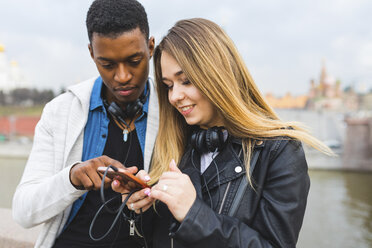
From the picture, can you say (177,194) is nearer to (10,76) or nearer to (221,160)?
(221,160)

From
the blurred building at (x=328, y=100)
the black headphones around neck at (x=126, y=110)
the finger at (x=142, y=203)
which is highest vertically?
the black headphones around neck at (x=126, y=110)

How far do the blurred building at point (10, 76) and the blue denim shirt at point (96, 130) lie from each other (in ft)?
190

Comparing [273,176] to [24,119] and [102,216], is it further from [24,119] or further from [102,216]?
[24,119]

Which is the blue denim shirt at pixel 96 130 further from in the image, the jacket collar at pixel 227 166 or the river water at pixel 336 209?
the river water at pixel 336 209

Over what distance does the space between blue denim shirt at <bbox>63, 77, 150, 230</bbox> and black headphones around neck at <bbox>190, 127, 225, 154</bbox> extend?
1.34 feet

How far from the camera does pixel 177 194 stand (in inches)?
49.8

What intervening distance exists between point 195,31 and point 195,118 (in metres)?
0.43

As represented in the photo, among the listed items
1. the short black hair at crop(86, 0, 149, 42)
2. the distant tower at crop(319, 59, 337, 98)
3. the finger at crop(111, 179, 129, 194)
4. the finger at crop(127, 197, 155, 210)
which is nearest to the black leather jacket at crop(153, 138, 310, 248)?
the finger at crop(127, 197, 155, 210)

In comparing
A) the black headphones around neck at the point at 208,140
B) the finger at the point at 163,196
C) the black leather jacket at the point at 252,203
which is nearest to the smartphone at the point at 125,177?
the finger at the point at 163,196

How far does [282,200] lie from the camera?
1.33m

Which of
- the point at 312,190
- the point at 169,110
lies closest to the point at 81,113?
the point at 169,110

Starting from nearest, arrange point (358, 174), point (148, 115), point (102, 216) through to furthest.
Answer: point (102, 216)
point (148, 115)
point (358, 174)

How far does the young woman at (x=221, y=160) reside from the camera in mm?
1289

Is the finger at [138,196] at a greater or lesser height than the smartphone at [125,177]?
lesser
